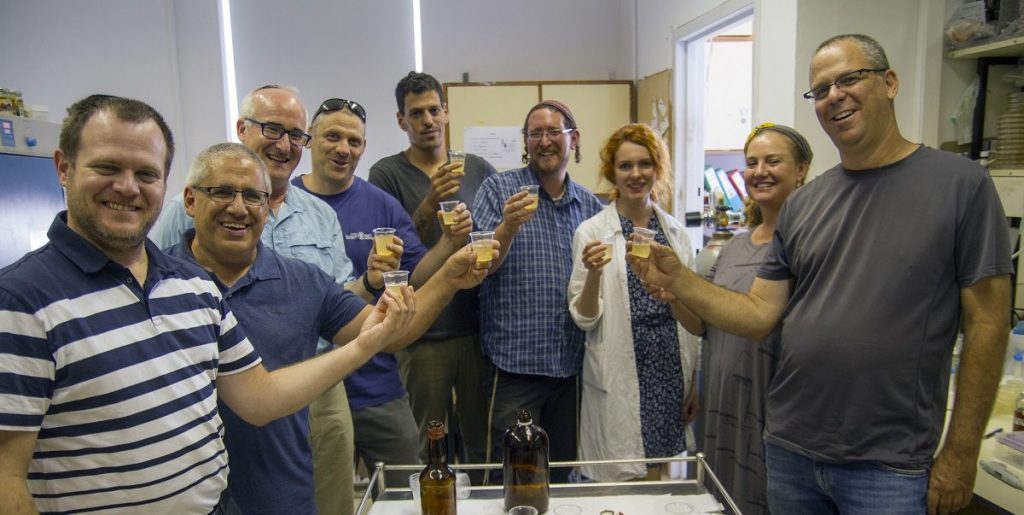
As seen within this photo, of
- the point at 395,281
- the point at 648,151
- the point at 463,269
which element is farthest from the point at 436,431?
the point at 648,151

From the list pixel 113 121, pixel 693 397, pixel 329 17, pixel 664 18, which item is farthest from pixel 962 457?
pixel 329 17

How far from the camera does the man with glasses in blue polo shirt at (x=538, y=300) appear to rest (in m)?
2.27

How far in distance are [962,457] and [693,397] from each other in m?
1.01

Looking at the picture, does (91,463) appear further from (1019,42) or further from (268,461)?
(1019,42)

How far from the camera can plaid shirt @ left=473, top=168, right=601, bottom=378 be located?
2270mm

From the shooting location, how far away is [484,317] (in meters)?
2.41

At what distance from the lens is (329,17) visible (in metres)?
4.73

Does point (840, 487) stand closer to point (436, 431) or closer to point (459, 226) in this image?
point (436, 431)

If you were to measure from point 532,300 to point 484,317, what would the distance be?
0.24 m

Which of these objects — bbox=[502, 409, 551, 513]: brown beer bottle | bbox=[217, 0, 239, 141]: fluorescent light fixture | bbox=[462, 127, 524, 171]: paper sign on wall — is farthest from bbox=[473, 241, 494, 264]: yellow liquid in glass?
bbox=[217, 0, 239, 141]: fluorescent light fixture

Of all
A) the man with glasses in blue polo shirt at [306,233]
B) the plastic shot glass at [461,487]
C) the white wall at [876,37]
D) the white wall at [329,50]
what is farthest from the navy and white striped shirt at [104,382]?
the white wall at [329,50]

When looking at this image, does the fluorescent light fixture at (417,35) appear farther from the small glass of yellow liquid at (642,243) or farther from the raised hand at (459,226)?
the small glass of yellow liquid at (642,243)

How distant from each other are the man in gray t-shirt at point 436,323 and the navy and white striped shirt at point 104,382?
1.34m

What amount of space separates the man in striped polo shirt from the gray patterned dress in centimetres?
153
